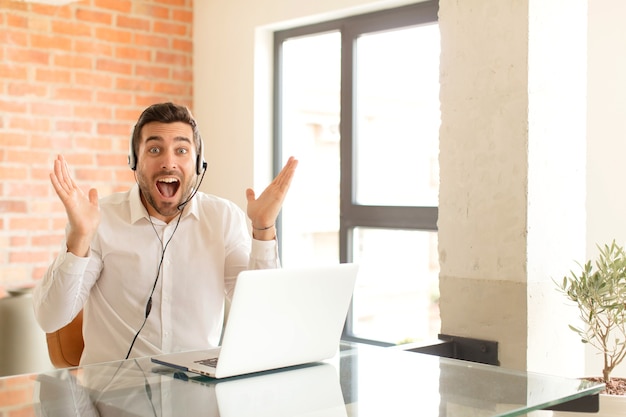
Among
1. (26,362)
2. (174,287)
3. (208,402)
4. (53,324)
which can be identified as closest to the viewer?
(208,402)

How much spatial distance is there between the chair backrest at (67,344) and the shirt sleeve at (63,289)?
0.26 m

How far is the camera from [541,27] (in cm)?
249

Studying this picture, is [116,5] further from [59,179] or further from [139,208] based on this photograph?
[59,179]

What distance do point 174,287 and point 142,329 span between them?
0.16m

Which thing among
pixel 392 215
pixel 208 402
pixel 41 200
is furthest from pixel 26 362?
pixel 208 402

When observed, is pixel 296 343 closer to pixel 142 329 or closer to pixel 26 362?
pixel 142 329

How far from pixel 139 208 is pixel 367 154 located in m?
1.90

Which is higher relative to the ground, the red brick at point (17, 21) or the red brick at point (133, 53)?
the red brick at point (17, 21)

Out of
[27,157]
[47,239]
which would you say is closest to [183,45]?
[27,157]

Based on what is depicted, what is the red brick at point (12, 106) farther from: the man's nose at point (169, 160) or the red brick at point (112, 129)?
the man's nose at point (169, 160)

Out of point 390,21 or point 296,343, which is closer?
point 296,343

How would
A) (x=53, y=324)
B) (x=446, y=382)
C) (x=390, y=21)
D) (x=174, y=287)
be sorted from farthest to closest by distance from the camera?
(x=390, y=21), (x=174, y=287), (x=53, y=324), (x=446, y=382)

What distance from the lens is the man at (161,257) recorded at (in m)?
2.48

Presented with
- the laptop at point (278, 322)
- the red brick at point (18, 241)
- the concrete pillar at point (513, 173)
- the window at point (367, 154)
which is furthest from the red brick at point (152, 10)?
the laptop at point (278, 322)
